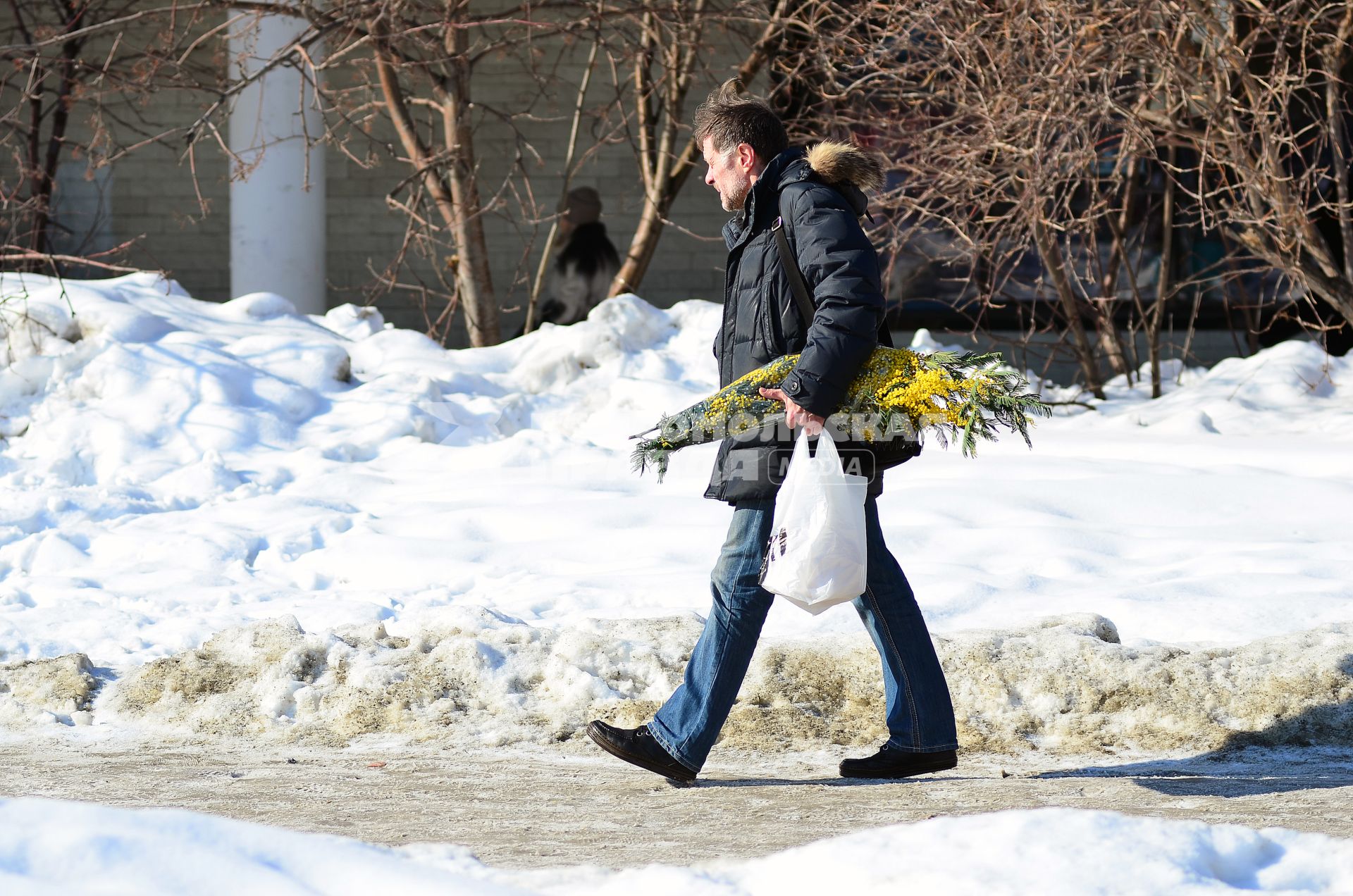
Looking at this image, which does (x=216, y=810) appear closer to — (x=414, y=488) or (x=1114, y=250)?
(x=414, y=488)

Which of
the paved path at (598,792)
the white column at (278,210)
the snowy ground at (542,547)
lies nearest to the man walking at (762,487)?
the paved path at (598,792)

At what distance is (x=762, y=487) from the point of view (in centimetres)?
284

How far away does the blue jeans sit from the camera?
287 centimetres

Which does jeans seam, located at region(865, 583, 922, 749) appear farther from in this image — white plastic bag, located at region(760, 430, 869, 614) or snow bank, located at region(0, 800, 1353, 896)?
snow bank, located at region(0, 800, 1353, 896)

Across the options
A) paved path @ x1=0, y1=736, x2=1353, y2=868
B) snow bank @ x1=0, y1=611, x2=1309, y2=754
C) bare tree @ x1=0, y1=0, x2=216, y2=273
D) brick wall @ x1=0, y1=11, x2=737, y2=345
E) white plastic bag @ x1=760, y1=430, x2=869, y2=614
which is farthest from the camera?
brick wall @ x1=0, y1=11, x2=737, y2=345

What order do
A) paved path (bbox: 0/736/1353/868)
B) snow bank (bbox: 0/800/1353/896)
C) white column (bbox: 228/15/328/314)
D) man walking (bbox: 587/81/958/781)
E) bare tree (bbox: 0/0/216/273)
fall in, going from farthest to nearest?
white column (bbox: 228/15/328/314)
bare tree (bbox: 0/0/216/273)
man walking (bbox: 587/81/958/781)
paved path (bbox: 0/736/1353/868)
snow bank (bbox: 0/800/1353/896)

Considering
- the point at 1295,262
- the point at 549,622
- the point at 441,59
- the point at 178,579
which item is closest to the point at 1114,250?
the point at 1295,262

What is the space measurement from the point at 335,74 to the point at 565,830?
8.97 metres

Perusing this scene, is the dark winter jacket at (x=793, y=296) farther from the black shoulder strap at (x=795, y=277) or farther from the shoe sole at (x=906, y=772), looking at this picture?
the shoe sole at (x=906, y=772)

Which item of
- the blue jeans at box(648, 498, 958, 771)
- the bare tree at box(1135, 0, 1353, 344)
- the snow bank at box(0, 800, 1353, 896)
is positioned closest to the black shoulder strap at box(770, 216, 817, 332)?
the blue jeans at box(648, 498, 958, 771)

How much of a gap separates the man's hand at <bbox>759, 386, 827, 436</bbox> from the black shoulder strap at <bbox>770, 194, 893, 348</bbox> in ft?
0.52

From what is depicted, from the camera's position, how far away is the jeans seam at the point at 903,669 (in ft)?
9.58

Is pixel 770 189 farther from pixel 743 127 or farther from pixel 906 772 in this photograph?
pixel 906 772

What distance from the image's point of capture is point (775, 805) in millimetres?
2807
